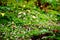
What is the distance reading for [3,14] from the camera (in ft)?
20.3

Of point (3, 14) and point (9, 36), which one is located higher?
point (3, 14)

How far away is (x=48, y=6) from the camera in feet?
26.7

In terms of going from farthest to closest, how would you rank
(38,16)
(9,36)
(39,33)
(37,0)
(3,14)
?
(37,0)
(38,16)
(3,14)
(9,36)
(39,33)

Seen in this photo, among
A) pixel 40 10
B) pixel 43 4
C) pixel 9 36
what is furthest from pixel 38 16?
pixel 9 36

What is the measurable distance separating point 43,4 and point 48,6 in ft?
0.87

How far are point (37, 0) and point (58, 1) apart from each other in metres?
1.14

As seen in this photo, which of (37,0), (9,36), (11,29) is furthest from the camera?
(37,0)

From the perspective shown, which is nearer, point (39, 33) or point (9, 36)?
point (39, 33)

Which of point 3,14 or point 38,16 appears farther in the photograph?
point 38,16

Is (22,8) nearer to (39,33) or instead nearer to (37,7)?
(37,7)

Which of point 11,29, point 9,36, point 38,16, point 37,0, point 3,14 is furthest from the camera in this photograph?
point 37,0

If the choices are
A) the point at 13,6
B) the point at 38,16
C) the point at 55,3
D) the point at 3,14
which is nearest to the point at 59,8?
the point at 55,3

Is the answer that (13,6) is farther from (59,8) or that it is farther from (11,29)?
(59,8)

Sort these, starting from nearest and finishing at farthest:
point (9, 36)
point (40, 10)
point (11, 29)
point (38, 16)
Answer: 1. point (9, 36)
2. point (11, 29)
3. point (38, 16)
4. point (40, 10)
